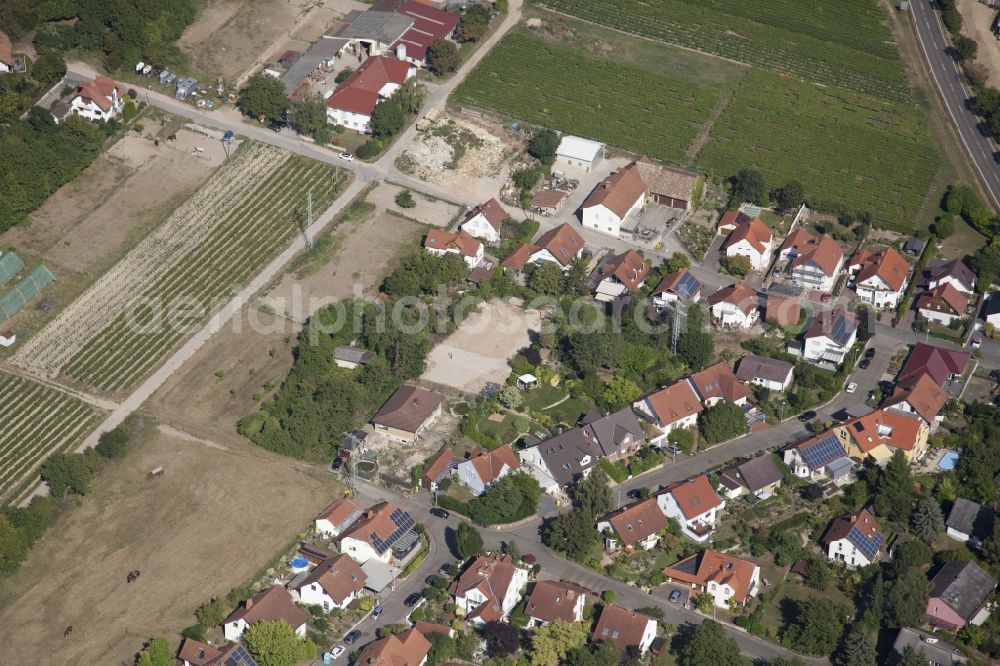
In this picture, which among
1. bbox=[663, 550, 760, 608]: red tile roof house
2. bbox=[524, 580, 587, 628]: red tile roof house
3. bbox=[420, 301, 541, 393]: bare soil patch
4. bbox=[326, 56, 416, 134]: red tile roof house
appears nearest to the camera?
bbox=[524, 580, 587, 628]: red tile roof house

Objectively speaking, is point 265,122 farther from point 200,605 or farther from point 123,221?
point 200,605

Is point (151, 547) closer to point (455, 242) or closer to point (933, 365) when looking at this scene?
point (455, 242)

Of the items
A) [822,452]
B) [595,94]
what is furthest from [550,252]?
[822,452]

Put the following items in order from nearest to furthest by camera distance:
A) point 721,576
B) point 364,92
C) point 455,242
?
point 721,576, point 455,242, point 364,92

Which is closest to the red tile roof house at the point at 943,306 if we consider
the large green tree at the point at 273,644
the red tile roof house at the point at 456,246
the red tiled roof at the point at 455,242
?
the red tile roof house at the point at 456,246

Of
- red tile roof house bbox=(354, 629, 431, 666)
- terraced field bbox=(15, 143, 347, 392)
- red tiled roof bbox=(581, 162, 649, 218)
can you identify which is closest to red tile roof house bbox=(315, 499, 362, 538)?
red tile roof house bbox=(354, 629, 431, 666)

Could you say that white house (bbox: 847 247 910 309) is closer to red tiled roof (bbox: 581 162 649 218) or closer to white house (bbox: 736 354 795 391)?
white house (bbox: 736 354 795 391)
